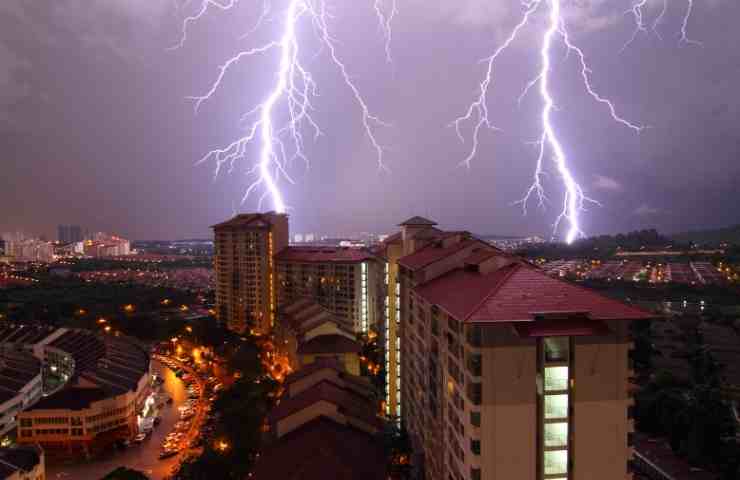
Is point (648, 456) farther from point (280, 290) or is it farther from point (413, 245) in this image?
point (280, 290)

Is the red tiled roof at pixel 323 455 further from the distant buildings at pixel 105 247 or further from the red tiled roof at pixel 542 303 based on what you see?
→ the distant buildings at pixel 105 247

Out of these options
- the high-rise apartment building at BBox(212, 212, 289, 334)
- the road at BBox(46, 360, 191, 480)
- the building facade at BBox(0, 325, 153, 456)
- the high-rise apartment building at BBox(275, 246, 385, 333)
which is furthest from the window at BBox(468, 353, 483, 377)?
the high-rise apartment building at BBox(212, 212, 289, 334)

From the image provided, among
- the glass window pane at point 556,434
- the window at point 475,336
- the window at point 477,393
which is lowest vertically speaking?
the glass window pane at point 556,434

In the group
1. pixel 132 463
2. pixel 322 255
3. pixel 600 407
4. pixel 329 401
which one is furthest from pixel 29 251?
pixel 600 407

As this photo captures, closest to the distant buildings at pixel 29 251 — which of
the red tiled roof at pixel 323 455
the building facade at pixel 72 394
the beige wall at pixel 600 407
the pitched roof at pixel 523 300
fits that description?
the building facade at pixel 72 394

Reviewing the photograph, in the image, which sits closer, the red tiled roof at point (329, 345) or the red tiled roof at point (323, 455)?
the red tiled roof at point (323, 455)

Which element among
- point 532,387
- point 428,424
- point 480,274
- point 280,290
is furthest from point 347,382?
point 280,290

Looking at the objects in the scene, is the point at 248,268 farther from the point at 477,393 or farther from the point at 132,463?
the point at 477,393

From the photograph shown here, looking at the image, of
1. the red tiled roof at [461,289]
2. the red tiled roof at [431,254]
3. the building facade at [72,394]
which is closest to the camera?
the red tiled roof at [461,289]
